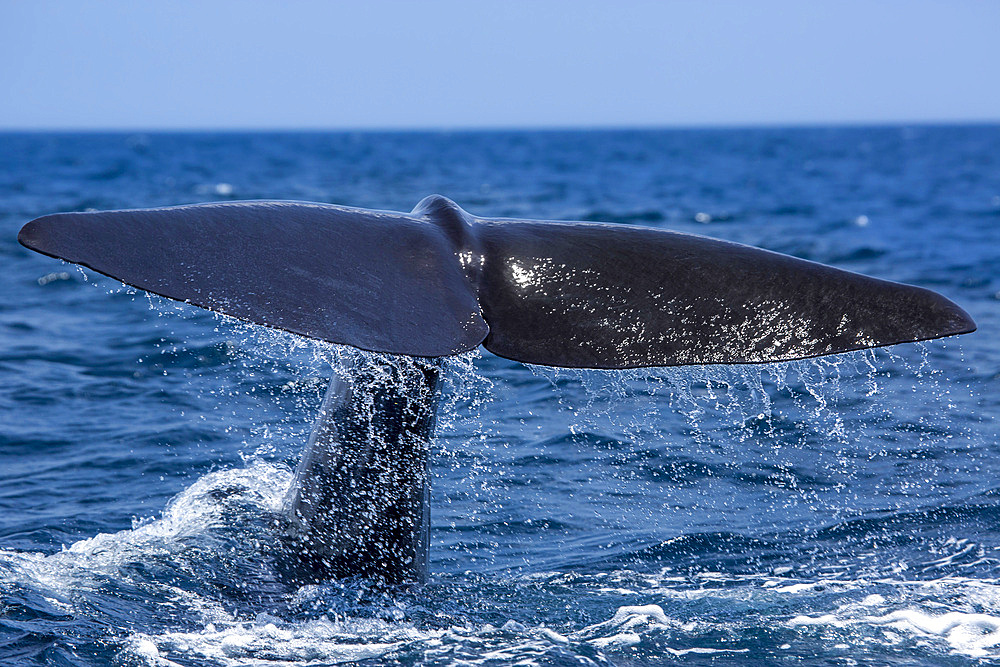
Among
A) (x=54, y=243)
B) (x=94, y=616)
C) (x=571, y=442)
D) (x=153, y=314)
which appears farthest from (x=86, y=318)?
(x=54, y=243)

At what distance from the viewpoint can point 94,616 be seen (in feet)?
15.5

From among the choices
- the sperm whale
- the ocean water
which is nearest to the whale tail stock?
the sperm whale

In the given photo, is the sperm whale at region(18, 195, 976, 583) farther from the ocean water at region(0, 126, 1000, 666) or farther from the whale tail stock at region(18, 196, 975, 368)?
the ocean water at region(0, 126, 1000, 666)

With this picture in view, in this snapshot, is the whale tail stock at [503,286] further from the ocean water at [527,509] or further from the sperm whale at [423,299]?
the ocean water at [527,509]

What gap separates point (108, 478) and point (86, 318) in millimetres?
5900

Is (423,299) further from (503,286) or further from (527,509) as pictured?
(527,509)

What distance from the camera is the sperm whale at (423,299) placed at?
3184mm

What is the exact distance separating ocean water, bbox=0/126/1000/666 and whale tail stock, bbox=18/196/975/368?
0.22m

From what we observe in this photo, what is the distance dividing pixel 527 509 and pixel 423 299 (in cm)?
323

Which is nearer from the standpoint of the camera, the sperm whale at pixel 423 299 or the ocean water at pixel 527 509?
the sperm whale at pixel 423 299

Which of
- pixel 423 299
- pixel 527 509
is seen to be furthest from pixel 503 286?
pixel 527 509

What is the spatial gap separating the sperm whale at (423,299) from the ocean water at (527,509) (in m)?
0.23

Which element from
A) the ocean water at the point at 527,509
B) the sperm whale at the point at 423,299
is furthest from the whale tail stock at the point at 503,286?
the ocean water at the point at 527,509

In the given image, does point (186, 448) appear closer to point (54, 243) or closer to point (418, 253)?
point (418, 253)
